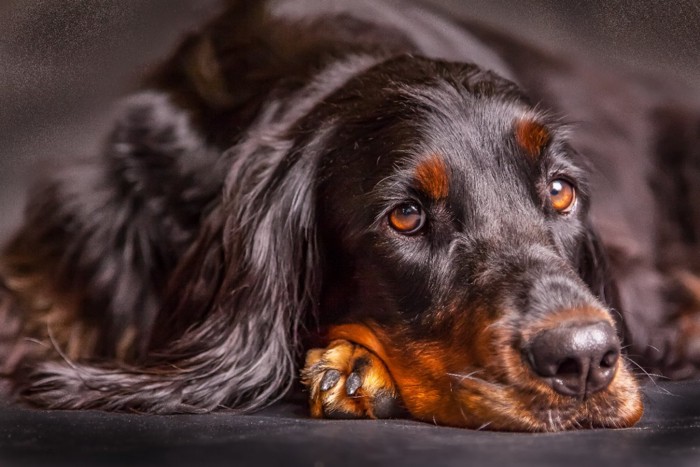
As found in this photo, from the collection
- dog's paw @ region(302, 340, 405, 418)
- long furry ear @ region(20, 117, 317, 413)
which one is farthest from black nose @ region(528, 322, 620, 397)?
long furry ear @ region(20, 117, 317, 413)

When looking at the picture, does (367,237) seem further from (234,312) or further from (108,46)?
(108,46)

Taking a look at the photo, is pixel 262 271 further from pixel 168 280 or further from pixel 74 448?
pixel 74 448

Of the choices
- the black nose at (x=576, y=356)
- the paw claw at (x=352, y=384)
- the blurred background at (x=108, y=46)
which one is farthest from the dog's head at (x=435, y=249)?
the blurred background at (x=108, y=46)

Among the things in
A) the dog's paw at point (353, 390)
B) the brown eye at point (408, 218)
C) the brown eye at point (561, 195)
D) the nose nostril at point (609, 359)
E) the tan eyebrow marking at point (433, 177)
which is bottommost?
the dog's paw at point (353, 390)

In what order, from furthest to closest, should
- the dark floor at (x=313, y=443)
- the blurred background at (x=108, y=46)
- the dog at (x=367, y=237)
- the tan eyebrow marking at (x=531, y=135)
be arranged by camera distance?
the blurred background at (x=108, y=46)
the tan eyebrow marking at (x=531, y=135)
the dog at (x=367, y=237)
the dark floor at (x=313, y=443)

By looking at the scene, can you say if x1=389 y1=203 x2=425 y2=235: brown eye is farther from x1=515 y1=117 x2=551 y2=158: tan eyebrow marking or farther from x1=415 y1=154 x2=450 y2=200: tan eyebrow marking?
x1=515 y1=117 x2=551 y2=158: tan eyebrow marking

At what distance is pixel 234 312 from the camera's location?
2.62 meters

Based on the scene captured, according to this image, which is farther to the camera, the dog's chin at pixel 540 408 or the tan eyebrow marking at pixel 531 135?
the tan eyebrow marking at pixel 531 135

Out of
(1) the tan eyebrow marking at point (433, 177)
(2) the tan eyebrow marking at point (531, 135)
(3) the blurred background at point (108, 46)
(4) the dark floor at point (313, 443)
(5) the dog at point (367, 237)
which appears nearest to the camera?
(4) the dark floor at point (313, 443)


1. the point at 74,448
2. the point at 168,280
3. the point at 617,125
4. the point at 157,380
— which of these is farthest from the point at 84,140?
the point at 617,125

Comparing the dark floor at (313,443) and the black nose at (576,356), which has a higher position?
the black nose at (576,356)

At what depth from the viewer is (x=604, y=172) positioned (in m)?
3.42

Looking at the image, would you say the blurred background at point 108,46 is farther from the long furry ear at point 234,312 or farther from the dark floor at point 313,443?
the dark floor at point 313,443

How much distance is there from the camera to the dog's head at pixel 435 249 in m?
1.99
